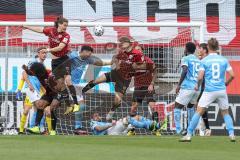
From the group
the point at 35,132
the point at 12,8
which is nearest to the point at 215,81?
the point at 35,132

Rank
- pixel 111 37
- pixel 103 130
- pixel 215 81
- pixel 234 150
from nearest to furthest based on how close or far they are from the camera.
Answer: pixel 234 150
pixel 215 81
pixel 103 130
pixel 111 37

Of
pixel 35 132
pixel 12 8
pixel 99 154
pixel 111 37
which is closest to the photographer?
pixel 99 154

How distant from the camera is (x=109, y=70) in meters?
18.7

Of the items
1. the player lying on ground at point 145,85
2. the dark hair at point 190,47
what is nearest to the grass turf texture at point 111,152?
the dark hair at point 190,47

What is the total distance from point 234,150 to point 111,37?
8648mm

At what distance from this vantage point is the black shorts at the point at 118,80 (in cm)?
1793

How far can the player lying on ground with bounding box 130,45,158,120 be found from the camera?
18.1 meters

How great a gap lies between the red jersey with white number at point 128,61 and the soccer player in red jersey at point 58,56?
1.25m

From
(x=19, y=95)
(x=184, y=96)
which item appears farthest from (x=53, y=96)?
(x=184, y=96)

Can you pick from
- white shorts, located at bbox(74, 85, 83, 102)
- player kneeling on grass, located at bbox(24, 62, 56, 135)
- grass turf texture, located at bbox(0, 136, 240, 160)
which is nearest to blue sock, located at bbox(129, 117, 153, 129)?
white shorts, located at bbox(74, 85, 83, 102)

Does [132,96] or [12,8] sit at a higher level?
[12,8]

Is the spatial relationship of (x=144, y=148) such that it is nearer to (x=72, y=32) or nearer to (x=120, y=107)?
(x=120, y=107)

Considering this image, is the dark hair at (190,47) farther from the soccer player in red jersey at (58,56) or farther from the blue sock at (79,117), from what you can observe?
the blue sock at (79,117)

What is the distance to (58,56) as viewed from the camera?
17.0 m
